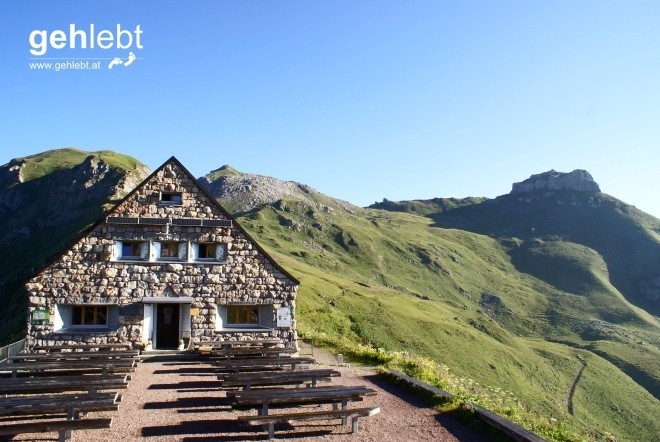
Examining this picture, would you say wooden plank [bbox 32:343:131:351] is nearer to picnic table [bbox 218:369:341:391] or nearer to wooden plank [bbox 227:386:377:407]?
picnic table [bbox 218:369:341:391]

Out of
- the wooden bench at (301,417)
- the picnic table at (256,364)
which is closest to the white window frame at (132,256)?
the picnic table at (256,364)

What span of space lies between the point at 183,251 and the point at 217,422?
15061mm

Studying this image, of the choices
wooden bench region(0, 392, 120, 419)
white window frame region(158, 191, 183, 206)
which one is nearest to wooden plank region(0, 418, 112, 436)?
wooden bench region(0, 392, 120, 419)

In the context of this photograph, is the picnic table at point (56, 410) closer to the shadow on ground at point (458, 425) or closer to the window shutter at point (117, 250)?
the shadow on ground at point (458, 425)

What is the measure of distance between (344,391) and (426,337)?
7991 centimetres

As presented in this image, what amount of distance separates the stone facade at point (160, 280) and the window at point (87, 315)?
0.05m

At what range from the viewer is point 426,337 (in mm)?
89625

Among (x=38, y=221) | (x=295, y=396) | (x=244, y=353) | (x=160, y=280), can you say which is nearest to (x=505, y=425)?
(x=295, y=396)

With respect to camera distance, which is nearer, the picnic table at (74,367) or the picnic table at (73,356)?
the picnic table at (74,367)

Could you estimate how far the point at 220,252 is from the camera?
27297 millimetres

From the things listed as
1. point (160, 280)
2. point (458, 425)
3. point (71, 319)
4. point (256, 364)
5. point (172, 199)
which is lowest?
point (458, 425)

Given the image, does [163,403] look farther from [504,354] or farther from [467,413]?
[504,354]

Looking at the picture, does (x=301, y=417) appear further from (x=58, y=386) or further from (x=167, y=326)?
(x=167, y=326)

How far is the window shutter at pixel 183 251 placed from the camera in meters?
27.0
